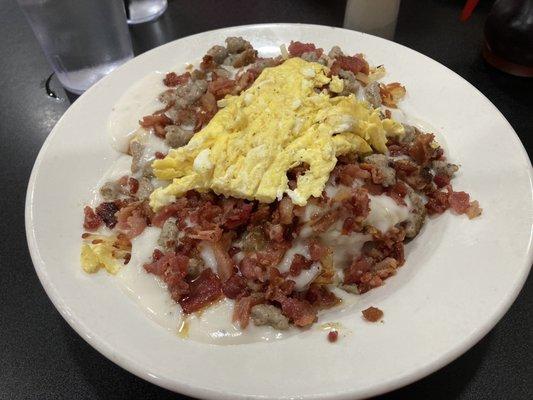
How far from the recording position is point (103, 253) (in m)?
1.69

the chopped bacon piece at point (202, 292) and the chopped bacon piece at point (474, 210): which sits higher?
the chopped bacon piece at point (474, 210)

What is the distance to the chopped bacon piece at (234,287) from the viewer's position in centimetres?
160

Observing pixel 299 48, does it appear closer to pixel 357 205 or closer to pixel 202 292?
pixel 357 205

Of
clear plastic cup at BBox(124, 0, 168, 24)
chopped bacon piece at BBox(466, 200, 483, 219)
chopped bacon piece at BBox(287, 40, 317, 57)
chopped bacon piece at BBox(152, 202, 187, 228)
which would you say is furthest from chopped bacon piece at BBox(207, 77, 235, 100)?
clear plastic cup at BBox(124, 0, 168, 24)

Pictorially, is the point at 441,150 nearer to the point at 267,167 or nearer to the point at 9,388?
the point at 267,167

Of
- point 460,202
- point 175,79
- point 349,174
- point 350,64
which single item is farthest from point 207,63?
point 460,202

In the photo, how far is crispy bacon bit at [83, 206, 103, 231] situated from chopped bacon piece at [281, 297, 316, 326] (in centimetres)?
77

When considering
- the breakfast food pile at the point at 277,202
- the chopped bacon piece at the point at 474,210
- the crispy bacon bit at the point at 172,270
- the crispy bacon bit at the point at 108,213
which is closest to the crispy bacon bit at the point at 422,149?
the breakfast food pile at the point at 277,202

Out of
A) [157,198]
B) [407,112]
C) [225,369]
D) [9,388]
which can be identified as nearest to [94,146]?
[157,198]

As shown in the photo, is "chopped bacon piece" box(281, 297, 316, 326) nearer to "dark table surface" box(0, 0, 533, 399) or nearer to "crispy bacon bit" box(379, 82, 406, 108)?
"dark table surface" box(0, 0, 533, 399)

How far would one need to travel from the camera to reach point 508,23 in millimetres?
2586

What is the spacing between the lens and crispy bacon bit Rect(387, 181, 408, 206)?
5.87 feet

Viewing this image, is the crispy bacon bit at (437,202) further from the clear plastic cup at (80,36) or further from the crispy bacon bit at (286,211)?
the clear plastic cup at (80,36)

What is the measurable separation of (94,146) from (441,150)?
1428 mm
